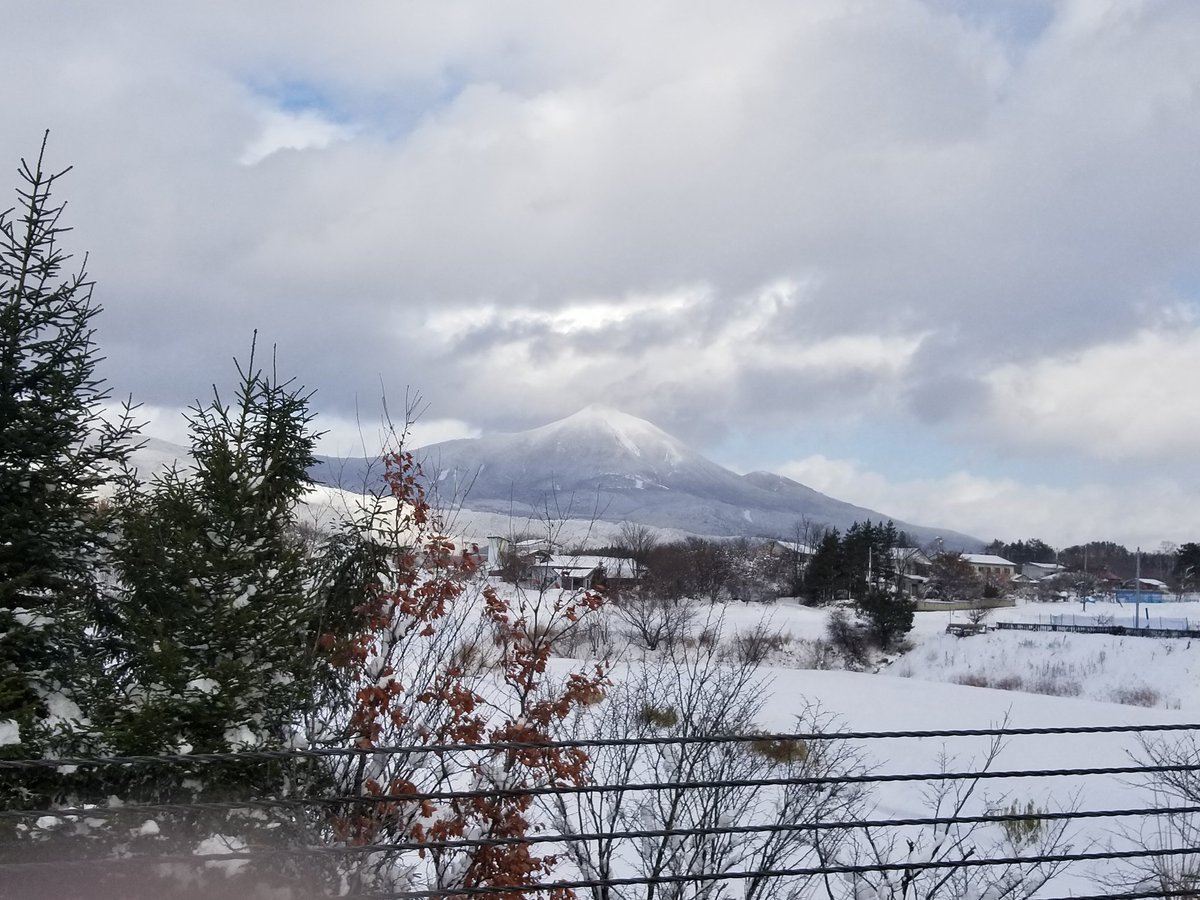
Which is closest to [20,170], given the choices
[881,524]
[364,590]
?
[364,590]

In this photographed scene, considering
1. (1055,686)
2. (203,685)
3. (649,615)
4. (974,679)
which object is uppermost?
(203,685)

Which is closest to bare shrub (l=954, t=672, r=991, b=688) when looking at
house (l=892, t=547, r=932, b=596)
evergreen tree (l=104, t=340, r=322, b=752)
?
house (l=892, t=547, r=932, b=596)

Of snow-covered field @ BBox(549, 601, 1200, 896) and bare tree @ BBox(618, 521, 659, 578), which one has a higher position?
bare tree @ BBox(618, 521, 659, 578)

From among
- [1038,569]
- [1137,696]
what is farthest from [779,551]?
[1038,569]

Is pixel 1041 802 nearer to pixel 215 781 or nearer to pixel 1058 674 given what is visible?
pixel 215 781

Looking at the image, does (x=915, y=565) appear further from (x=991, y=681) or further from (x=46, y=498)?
(x=46, y=498)

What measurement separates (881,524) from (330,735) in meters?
53.3

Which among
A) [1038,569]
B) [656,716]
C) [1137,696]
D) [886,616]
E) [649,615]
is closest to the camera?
[656,716]

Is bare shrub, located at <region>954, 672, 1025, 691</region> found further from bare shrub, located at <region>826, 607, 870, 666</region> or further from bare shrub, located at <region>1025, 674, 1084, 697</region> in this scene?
bare shrub, located at <region>826, 607, 870, 666</region>

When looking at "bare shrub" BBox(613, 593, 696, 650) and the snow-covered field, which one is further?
"bare shrub" BBox(613, 593, 696, 650)

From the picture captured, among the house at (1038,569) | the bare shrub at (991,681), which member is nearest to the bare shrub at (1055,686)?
the bare shrub at (991,681)

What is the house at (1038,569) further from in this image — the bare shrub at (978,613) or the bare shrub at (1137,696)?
the bare shrub at (1137,696)

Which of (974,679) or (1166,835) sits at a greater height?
(1166,835)

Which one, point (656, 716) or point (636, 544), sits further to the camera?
point (636, 544)
